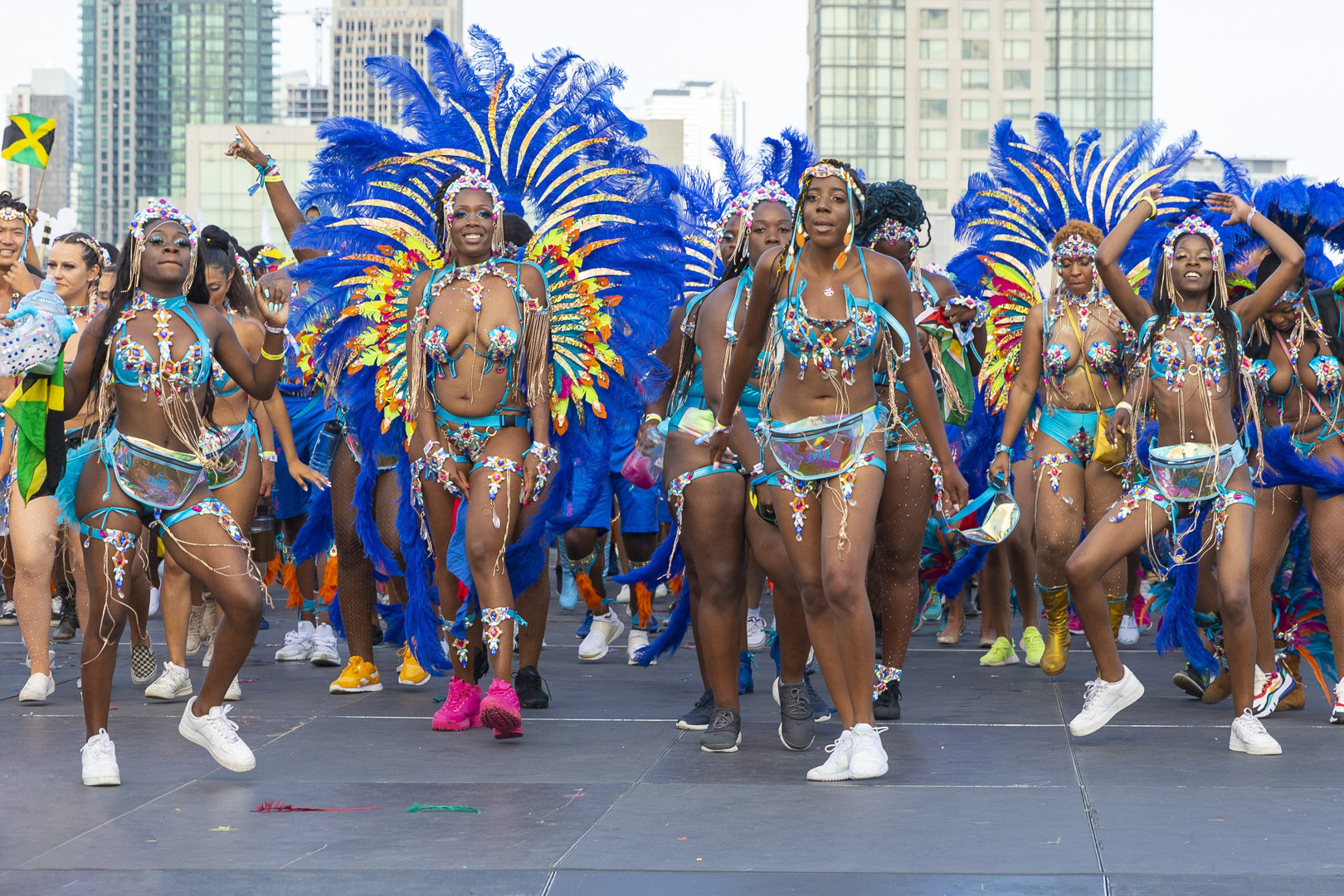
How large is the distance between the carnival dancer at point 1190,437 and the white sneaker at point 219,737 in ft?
9.30

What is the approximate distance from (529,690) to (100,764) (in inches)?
81.2

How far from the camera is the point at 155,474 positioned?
205 inches

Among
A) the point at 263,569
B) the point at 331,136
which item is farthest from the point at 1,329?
the point at 263,569

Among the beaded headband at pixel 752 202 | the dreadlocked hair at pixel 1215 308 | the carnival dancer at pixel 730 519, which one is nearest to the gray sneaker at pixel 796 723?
the carnival dancer at pixel 730 519

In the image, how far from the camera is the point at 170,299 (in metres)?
5.35

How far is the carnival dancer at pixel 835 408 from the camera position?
5066mm

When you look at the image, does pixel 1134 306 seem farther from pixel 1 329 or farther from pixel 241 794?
pixel 1 329

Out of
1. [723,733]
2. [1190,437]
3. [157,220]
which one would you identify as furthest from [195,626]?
[1190,437]

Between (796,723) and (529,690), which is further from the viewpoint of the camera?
(529,690)

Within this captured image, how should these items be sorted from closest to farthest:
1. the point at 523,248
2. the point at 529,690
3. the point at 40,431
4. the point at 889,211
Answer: the point at 40,431
the point at 529,690
the point at 889,211
the point at 523,248

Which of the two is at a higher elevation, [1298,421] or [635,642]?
[1298,421]

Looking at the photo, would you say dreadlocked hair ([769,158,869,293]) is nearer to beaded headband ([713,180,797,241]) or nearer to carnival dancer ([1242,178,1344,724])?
beaded headband ([713,180,797,241])

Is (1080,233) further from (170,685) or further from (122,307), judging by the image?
(170,685)

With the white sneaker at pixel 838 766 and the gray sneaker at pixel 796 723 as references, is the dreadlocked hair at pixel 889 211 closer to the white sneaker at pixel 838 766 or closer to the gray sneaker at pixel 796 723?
the gray sneaker at pixel 796 723
